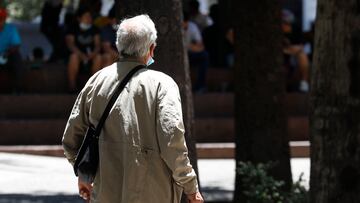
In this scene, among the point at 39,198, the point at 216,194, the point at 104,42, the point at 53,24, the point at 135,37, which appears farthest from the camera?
the point at 53,24

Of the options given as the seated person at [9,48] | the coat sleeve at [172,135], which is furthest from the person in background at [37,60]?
the coat sleeve at [172,135]

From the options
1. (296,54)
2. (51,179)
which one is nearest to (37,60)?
(296,54)

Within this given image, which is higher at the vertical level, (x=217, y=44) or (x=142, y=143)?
(x=142, y=143)

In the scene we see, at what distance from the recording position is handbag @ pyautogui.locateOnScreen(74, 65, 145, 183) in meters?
5.30

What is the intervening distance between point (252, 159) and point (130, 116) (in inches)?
202

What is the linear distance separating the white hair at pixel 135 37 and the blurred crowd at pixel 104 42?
991 centimetres

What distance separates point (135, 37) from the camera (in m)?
5.31

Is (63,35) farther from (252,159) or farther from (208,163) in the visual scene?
→ (252,159)

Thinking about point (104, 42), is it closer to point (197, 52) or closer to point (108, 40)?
point (108, 40)

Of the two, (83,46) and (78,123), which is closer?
(78,123)

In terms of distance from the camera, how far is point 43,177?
12188 mm

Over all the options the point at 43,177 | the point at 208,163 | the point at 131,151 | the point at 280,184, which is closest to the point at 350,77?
the point at 131,151

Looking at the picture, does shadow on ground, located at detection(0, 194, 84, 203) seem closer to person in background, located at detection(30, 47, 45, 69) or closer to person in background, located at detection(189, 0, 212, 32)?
person in background, located at detection(30, 47, 45, 69)

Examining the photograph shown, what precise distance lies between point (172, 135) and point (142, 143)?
18 centimetres
